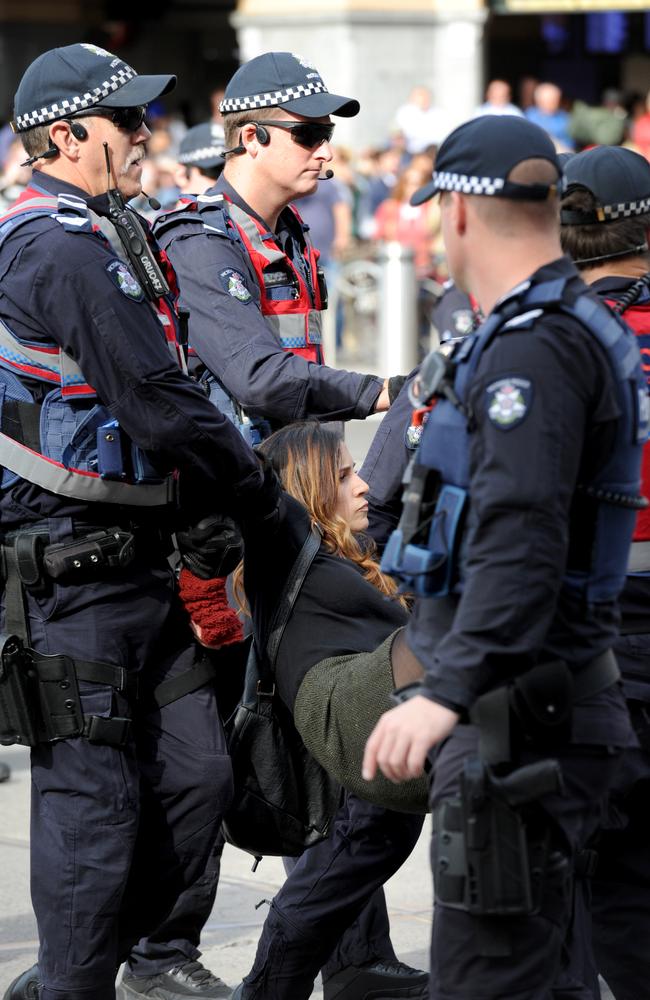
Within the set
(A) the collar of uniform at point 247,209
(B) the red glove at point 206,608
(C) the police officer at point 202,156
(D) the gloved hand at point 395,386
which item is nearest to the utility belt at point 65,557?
(B) the red glove at point 206,608

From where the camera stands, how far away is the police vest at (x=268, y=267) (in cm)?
471

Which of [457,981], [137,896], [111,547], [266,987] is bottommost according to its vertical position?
[266,987]

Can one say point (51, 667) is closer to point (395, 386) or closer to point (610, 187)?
point (395, 386)

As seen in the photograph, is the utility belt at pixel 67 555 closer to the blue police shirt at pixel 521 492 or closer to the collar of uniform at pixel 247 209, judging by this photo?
the blue police shirt at pixel 521 492

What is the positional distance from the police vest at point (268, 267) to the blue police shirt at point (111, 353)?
1.02 metres

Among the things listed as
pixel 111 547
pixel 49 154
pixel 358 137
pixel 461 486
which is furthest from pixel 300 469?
pixel 358 137

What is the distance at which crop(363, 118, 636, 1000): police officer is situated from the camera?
2689 millimetres

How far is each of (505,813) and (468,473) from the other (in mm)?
572

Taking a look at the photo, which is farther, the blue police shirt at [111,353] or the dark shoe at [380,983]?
the dark shoe at [380,983]

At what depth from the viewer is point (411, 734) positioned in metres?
2.71

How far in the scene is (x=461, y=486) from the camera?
2836 mm

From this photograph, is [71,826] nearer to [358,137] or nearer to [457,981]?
→ [457,981]

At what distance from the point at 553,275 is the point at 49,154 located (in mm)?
1446

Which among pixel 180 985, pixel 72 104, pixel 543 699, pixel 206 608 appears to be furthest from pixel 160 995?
pixel 72 104
